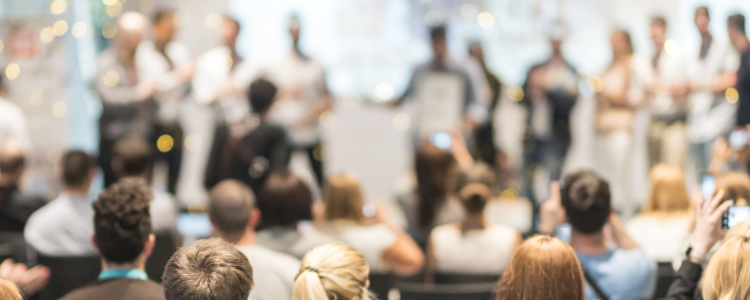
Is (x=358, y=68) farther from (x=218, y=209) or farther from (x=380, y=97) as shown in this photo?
(x=218, y=209)

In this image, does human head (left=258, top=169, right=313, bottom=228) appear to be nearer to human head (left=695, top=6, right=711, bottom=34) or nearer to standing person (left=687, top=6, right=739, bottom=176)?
standing person (left=687, top=6, right=739, bottom=176)

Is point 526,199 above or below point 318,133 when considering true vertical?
below

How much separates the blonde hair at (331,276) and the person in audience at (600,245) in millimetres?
924

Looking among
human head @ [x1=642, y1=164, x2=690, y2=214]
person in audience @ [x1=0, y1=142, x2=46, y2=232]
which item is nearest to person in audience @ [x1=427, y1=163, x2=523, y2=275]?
human head @ [x1=642, y1=164, x2=690, y2=214]

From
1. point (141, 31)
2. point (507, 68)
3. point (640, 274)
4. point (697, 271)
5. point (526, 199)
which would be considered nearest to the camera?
point (697, 271)

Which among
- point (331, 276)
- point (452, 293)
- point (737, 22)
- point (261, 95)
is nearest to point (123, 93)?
point (261, 95)

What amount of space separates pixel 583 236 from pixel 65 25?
5695 mm

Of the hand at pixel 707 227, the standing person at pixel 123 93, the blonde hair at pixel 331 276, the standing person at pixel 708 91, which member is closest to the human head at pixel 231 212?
the blonde hair at pixel 331 276

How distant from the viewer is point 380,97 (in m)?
7.39

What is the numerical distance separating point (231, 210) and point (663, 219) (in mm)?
2062

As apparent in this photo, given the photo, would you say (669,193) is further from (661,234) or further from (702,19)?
(702,19)

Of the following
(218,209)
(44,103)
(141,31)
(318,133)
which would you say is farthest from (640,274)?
(44,103)

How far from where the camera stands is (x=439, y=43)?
5949 mm

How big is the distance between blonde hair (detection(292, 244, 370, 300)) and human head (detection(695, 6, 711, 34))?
4724 mm
